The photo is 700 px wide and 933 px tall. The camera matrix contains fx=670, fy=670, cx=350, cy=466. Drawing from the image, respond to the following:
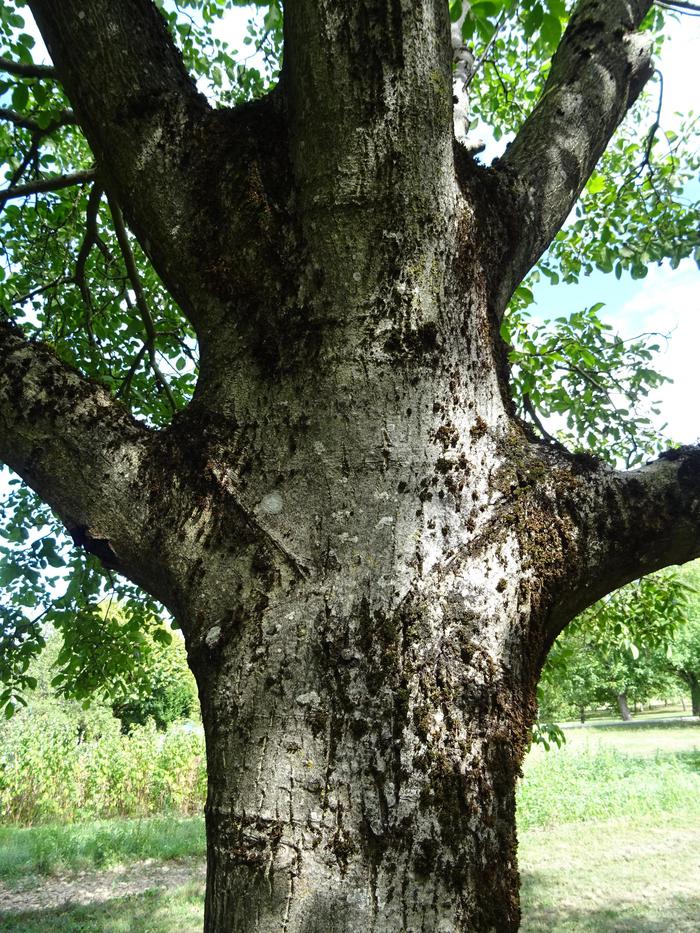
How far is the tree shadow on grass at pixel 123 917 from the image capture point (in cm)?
714

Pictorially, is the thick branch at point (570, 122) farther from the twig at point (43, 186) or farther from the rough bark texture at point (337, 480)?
the twig at point (43, 186)

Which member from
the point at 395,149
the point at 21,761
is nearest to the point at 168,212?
the point at 395,149

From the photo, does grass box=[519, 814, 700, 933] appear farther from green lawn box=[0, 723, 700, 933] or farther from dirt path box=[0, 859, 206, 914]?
dirt path box=[0, 859, 206, 914]

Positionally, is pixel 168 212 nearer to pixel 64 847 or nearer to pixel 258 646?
→ pixel 258 646

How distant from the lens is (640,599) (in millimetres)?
5832

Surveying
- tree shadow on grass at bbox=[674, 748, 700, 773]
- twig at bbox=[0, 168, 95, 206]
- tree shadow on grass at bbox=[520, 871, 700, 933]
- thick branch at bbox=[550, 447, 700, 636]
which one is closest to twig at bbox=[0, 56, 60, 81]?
twig at bbox=[0, 168, 95, 206]

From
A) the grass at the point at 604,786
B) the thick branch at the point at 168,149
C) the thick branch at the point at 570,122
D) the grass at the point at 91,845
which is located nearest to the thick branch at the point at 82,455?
the thick branch at the point at 168,149

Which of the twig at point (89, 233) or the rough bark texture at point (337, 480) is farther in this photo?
the twig at point (89, 233)

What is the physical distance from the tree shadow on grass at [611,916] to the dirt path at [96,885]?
14.8ft

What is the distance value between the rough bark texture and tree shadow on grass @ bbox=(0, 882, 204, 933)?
741 cm

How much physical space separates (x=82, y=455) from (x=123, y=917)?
26.5ft

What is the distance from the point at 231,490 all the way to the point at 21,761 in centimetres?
1358

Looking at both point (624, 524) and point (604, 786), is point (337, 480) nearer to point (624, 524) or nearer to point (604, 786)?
point (624, 524)

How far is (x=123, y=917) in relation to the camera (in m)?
7.59
